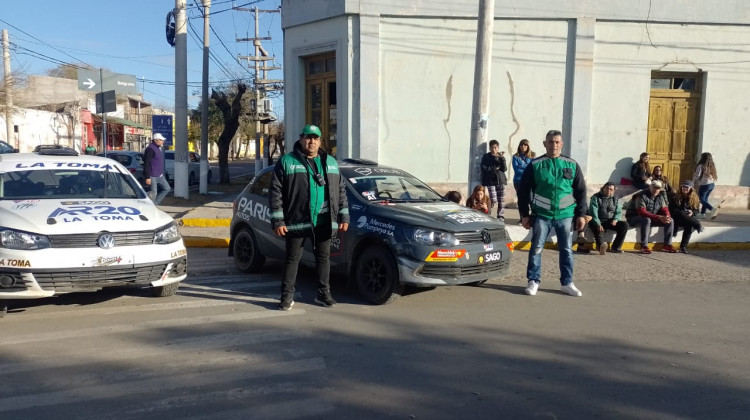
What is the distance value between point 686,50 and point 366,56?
7.53m

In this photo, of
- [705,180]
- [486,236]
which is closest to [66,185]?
[486,236]

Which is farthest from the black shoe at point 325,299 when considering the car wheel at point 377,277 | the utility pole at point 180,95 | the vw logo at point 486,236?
the utility pole at point 180,95

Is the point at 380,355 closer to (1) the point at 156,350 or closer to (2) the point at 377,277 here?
(2) the point at 377,277

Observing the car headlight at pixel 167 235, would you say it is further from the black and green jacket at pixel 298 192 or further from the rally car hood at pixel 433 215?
the rally car hood at pixel 433 215

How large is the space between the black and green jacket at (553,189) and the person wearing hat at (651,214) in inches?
145

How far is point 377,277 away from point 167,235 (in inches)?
87.1

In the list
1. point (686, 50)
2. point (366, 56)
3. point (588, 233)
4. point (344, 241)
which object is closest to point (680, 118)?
point (686, 50)

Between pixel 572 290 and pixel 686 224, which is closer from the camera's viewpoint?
pixel 572 290

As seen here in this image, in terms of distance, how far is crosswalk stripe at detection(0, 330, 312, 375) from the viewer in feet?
15.7

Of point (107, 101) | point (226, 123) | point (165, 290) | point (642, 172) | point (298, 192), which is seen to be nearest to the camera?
point (298, 192)

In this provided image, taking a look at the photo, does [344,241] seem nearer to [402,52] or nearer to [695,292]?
[695,292]

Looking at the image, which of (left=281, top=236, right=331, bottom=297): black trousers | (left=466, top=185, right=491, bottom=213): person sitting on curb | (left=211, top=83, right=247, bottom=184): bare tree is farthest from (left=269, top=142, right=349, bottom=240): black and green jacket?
(left=211, top=83, right=247, bottom=184): bare tree

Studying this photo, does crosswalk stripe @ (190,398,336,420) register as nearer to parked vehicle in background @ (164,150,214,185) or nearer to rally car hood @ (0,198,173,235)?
rally car hood @ (0,198,173,235)

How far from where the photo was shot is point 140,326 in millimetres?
5793
